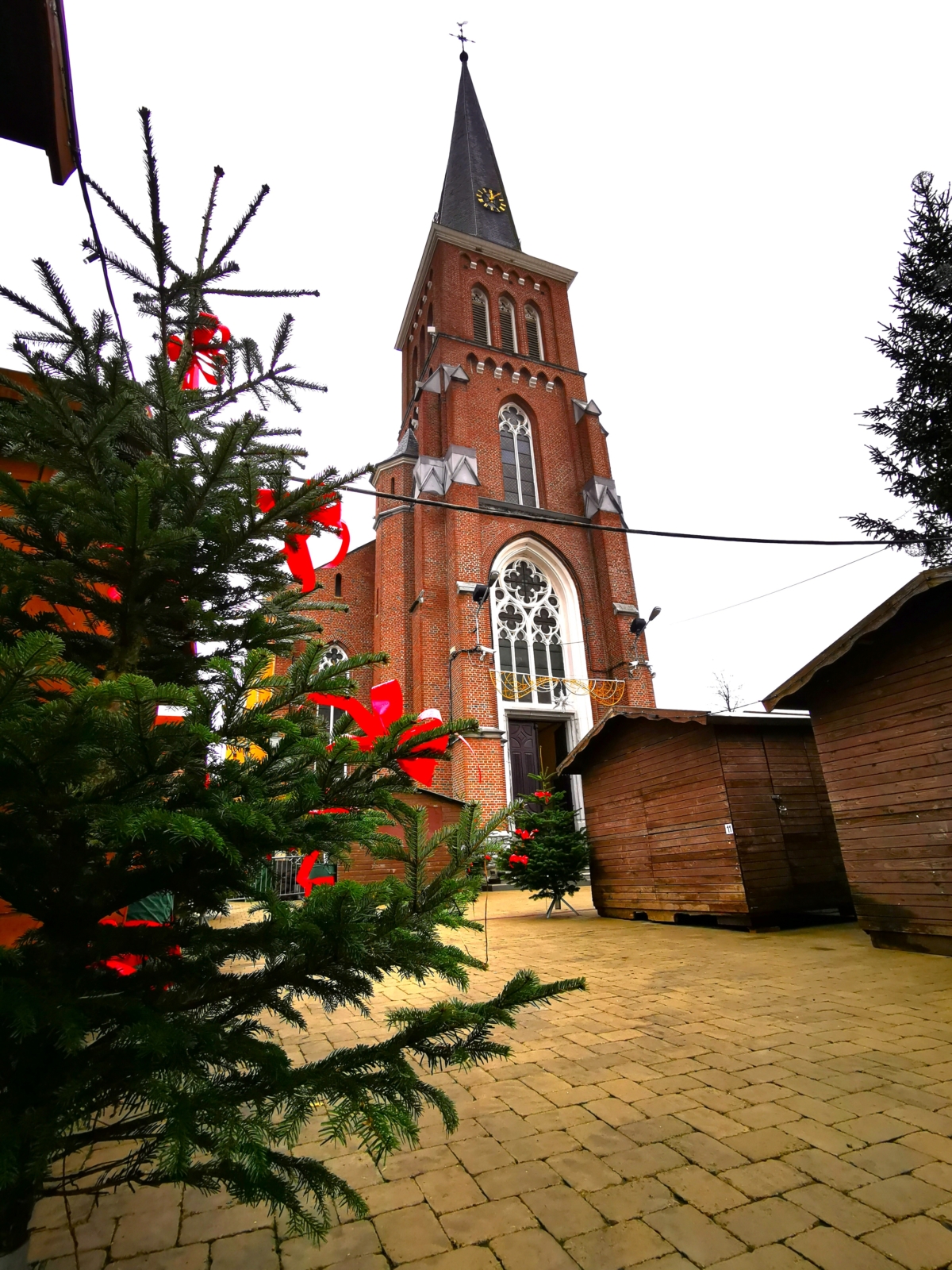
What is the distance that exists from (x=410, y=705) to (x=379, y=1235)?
1504cm

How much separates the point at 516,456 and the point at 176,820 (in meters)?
21.7

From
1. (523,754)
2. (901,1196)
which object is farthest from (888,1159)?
(523,754)

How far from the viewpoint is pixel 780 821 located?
7492 millimetres

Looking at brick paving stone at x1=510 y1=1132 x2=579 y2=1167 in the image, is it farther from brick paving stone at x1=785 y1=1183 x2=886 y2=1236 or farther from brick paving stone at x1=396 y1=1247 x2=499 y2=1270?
brick paving stone at x1=785 y1=1183 x2=886 y2=1236

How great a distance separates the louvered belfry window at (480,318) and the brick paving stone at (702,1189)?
2486 centimetres

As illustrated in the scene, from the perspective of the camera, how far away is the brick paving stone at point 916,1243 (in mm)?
1672

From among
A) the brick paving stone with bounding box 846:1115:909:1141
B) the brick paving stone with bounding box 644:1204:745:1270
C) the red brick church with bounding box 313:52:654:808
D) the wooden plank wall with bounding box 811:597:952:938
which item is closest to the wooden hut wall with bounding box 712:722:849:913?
the wooden plank wall with bounding box 811:597:952:938

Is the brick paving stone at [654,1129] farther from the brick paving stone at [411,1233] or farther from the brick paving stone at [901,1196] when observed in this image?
the brick paving stone at [411,1233]

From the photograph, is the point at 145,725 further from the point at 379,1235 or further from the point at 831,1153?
the point at 831,1153

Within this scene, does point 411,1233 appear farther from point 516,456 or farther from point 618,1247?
point 516,456

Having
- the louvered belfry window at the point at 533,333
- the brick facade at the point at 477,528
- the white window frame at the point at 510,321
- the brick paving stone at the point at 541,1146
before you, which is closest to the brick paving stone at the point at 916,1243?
the brick paving stone at the point at 541,1146

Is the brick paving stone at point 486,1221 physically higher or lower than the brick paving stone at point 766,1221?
higher

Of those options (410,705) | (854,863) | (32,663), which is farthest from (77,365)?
(410,705)

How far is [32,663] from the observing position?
118 centimetres
